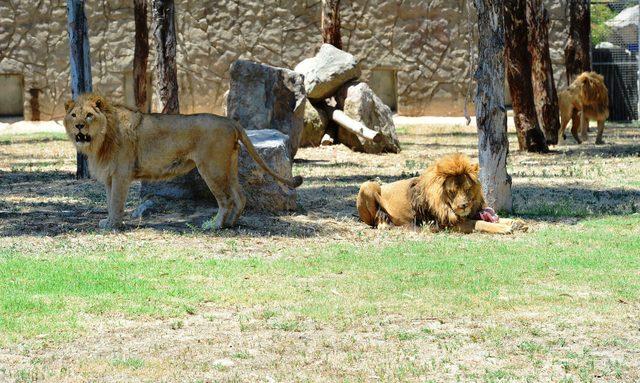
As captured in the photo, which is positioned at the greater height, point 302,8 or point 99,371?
point 302,8

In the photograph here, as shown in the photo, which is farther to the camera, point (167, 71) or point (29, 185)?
point (167, 71)

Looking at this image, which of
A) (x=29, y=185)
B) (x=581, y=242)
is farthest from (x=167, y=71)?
(x=581, y=242)

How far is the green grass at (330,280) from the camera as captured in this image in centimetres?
802

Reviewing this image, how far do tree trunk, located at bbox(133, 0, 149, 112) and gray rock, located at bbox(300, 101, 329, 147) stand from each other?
3463 mm

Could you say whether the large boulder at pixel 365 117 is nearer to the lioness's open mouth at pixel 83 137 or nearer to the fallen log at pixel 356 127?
the fallen log at pixel 356 127

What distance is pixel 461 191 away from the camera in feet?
36.9

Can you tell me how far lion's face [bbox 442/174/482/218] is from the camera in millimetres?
11258

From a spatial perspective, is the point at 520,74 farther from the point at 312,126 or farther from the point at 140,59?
the point at 140,59

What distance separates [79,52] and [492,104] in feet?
23.8

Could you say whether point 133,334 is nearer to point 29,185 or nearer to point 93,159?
point 93,159

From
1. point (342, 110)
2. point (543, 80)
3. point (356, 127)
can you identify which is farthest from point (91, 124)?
point (543, 80)

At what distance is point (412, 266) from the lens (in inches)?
384

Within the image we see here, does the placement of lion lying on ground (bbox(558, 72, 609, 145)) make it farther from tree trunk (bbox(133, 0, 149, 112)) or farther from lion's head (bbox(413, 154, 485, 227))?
lion's head (bbox(413, 154, 485, 227))

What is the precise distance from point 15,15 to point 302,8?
8.37m
